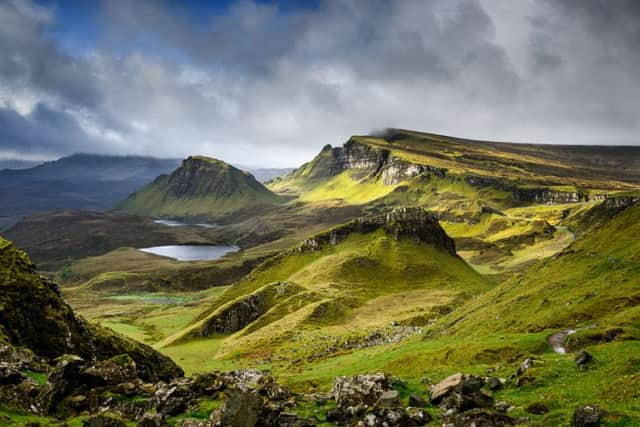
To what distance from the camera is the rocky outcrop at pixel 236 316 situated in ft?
402

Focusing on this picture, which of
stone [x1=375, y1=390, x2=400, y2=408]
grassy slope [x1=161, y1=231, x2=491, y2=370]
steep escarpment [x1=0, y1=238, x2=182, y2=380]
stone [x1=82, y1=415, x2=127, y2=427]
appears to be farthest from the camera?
grassy slope [x1=161, y1=231, x2=491, y2=370]

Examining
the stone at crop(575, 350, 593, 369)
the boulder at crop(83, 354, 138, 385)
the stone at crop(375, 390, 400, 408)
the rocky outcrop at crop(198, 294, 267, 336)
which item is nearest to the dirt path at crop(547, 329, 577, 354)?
the stone at crop(575, 350, 593, 369)

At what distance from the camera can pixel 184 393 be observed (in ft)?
97.0

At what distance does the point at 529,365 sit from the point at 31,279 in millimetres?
47403

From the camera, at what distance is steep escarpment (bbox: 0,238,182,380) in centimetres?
4100

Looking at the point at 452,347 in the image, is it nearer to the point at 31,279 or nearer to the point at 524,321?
the point at 524,321

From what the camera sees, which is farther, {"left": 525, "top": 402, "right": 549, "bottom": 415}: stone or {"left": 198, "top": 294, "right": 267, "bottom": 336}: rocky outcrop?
{"left": 198, "top": 294, "right": 267, "bottom": 336}: rocky outcrop

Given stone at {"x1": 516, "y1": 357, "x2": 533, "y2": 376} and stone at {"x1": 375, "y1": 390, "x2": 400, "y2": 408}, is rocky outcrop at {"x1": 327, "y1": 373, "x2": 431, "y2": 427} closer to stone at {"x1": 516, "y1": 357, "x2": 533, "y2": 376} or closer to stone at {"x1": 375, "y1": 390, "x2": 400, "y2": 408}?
stone at {"x1": 375, "y1": 390, "x2": 400, "y2": 408}

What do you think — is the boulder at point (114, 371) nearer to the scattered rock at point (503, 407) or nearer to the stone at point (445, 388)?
the stone at point (445, 388)

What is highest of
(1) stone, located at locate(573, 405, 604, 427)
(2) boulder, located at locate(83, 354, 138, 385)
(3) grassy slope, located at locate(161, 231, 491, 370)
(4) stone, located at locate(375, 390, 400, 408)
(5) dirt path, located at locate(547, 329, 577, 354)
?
(1) stone, located at locate(573, 405, 604, 427)

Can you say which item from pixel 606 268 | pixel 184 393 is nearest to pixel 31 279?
pixel 184 393

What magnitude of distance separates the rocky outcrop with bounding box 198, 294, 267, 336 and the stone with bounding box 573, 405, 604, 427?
111704mm

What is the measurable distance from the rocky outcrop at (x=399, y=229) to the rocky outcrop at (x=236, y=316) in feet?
163

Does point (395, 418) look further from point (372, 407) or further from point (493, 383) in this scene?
point (493, 383)
